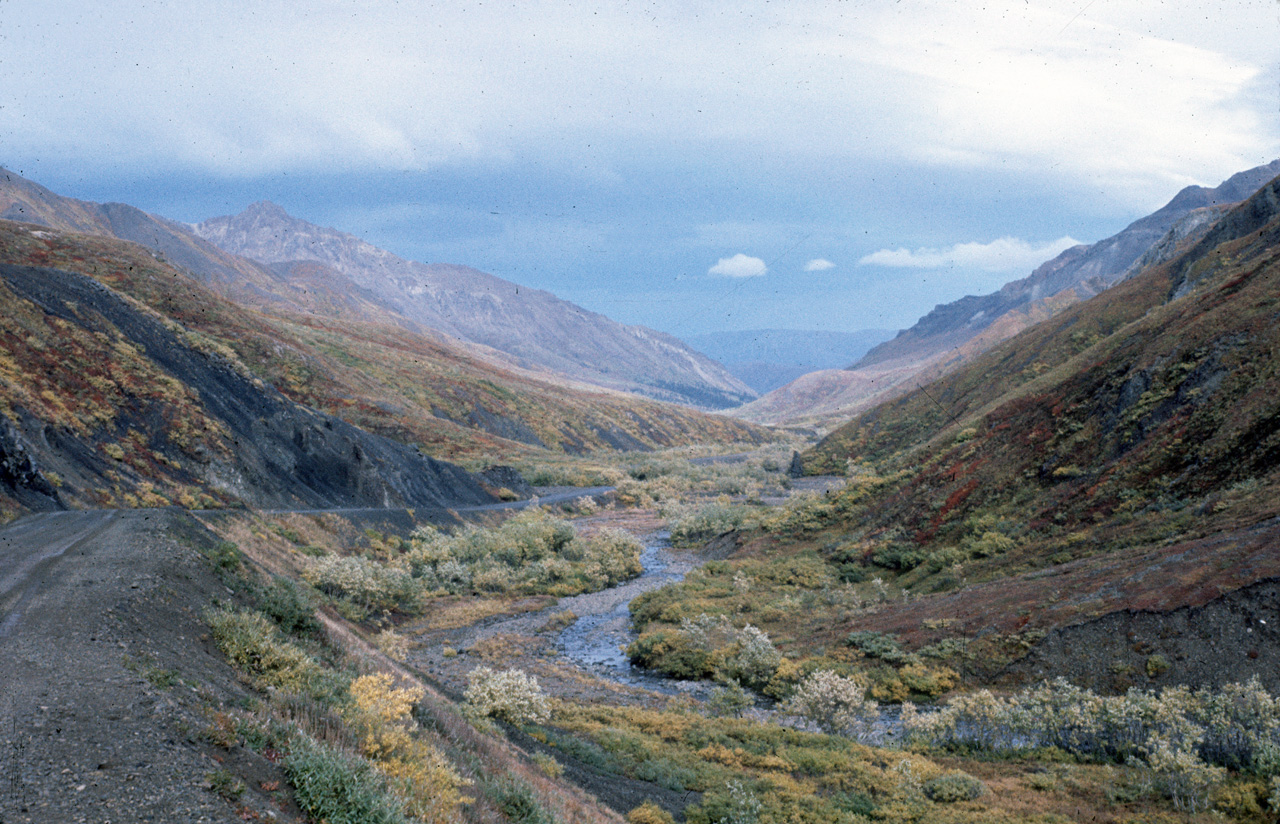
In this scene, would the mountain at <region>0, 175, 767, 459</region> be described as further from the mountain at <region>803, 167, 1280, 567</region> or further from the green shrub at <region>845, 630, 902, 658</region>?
the mountain at <region>803, 167, 1280, 567</region>

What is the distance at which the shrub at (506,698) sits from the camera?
53.4ft

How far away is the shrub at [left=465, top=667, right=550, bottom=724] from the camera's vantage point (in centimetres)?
1628

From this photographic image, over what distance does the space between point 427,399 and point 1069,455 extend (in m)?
94.8

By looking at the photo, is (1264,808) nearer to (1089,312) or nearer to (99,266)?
(1089,312)

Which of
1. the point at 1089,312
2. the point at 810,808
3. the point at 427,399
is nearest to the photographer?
the point at 810,808

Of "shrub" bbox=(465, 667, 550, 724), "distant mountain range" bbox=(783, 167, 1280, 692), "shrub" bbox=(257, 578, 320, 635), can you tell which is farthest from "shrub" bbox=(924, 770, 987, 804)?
"shrub" bbox=(257, 578, 320, 635)

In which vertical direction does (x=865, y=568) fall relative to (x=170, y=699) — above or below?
below

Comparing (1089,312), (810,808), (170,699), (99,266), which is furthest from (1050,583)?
(99,266)

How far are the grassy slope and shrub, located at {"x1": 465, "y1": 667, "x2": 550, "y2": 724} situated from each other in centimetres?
3462

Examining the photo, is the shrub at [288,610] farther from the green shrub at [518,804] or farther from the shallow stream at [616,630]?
the shallow stream at [616,630]

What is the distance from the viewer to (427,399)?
110 meters

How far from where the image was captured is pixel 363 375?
3984 inches

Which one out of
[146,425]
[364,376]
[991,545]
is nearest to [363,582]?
[146,425]

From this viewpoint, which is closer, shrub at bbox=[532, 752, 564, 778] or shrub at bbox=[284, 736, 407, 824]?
shrub at bbox=[284, 736, 407, 824]
